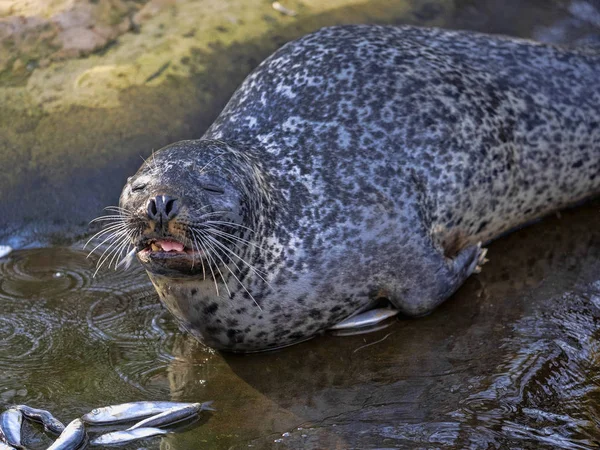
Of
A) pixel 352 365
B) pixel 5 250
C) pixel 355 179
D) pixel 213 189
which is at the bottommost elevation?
pixel 5 250

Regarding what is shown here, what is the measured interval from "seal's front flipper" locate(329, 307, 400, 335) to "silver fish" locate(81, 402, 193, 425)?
1.13m

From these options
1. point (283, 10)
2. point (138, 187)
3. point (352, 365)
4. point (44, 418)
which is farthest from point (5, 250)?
point (283, 10)

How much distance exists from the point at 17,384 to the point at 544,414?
261 cm

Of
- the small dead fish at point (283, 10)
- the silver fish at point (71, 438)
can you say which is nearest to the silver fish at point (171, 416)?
the silver fish at point (71, 438)

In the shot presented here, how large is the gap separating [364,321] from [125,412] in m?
1.51

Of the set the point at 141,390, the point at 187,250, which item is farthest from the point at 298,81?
the point at 141,390

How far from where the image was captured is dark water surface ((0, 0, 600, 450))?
4.37m

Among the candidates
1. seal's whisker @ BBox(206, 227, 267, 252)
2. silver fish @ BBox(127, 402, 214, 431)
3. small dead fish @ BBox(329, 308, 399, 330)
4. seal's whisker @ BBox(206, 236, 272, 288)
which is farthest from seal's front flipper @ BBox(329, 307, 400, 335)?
silver fish @ BBox(127, 402, 214, 431)

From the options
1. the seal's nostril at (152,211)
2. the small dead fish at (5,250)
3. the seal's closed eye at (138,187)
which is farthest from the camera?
the small dead fish at (5,250)

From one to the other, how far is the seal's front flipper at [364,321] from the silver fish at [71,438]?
5.15 ft

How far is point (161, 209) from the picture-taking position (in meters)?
4.48

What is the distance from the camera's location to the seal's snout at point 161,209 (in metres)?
4.48

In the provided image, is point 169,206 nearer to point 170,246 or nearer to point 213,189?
point 170,246

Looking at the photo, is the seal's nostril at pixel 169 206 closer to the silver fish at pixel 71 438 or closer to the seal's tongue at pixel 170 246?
the seal's tongue at pixel 170 246
